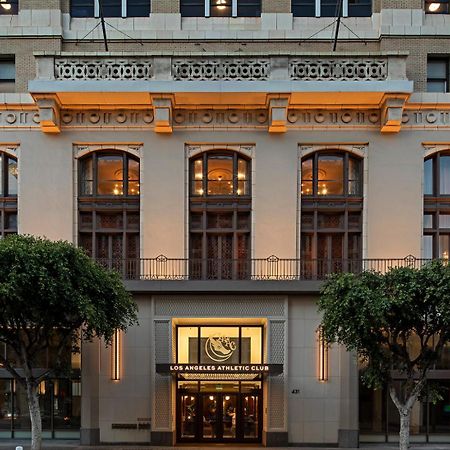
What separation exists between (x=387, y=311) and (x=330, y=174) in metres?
7.48

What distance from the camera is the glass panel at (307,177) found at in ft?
67.1

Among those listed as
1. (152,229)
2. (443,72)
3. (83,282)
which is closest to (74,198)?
(152,229)

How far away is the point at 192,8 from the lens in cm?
2114

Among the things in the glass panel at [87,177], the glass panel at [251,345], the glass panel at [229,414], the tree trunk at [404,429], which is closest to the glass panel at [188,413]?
the glass panel at [229,414]

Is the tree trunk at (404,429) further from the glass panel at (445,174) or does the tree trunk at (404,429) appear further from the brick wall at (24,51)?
the brick wall at (24,51)

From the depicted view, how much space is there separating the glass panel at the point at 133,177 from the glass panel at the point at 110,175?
315mm

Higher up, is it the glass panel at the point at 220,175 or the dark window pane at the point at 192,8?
the dark window pane at the point at 192,8

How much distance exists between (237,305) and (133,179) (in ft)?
20.5

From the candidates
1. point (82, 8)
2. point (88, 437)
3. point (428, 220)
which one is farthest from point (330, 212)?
point (82, 8)

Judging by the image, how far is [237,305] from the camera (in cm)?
1969

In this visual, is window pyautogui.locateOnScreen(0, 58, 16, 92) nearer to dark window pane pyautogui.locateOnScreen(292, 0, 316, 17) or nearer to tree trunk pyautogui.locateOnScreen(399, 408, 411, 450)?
dark window pane pyautogui.locateOnScreen(292, 0, 316, 17)

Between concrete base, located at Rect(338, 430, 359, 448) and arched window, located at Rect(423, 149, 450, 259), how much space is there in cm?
710

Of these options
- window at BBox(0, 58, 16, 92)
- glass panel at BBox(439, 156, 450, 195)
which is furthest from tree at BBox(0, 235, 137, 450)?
glass panel at BBox(439, 156, 450, 195)

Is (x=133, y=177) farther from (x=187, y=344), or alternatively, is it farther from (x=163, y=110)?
(x=187, y=344)
